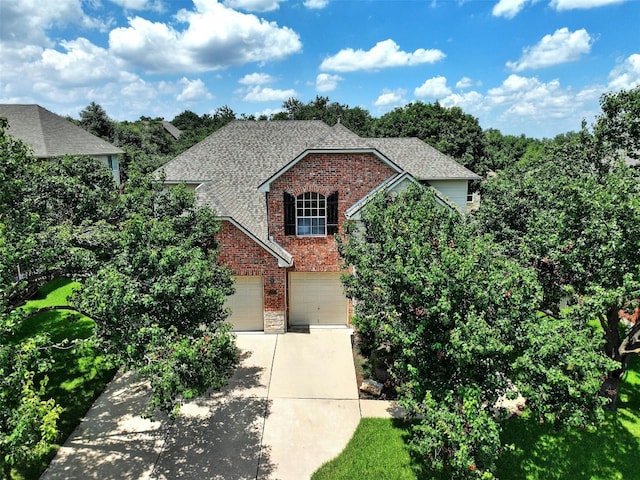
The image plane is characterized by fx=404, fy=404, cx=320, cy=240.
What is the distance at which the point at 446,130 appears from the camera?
43250 mm

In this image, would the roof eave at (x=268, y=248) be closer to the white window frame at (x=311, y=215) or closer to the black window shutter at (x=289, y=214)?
the black window shutter at (x=289, y=214)

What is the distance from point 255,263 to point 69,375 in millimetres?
8175

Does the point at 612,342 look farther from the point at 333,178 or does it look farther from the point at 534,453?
the point at 333,178

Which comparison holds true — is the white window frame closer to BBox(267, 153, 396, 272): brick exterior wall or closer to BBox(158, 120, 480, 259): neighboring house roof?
BBox(267, 153, 396, 272): brick exterior wall

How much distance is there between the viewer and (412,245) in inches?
384

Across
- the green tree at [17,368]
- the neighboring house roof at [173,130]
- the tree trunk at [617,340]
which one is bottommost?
the tree trunk at [617,340]

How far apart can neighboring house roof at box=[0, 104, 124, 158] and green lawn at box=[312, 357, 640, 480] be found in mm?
33087

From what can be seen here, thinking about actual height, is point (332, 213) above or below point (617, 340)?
above

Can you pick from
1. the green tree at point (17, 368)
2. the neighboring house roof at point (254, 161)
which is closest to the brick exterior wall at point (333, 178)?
the neighboring house roof at point (254, 161)

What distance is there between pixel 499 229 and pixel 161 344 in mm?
12291

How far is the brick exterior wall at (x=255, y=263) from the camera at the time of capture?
17453mm

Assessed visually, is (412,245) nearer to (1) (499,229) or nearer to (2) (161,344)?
(2) (161,344)

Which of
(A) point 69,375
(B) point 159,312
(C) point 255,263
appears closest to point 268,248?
(C) point 255,263

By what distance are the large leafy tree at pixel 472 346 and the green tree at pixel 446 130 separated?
34.6 m
